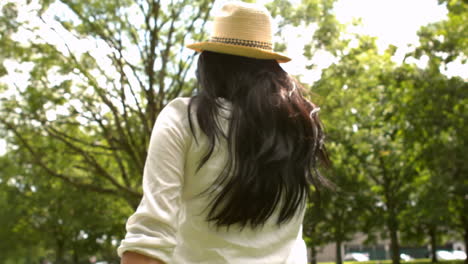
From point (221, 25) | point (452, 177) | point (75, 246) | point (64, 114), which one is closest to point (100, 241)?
point (75, 246)

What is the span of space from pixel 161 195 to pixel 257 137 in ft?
1.03

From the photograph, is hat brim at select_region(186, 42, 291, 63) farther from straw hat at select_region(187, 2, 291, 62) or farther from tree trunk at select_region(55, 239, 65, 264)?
tree trunk at select_region(55, 239, 65, 264)

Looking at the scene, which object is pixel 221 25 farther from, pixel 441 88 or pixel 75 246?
pixel 75 246

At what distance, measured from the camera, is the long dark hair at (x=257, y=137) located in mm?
1408

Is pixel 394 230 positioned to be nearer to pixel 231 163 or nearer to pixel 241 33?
pixel 241 33

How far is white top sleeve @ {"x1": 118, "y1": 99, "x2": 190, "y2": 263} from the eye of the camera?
127 cm

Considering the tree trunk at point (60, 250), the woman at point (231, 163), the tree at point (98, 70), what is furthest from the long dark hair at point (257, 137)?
the tree trunk at point (60, 250)

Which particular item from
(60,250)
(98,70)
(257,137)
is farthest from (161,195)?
(60,250)

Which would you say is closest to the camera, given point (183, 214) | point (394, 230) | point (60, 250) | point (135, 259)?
point (135, 259)

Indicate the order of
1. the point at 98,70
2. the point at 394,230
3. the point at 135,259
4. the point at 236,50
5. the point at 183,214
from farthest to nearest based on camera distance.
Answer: the point at 394,230 → the point at 98,70 → the point at 236,50 → the point at 183,214 → the point at 135,259

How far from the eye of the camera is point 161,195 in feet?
4.26

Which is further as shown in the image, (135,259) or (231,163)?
(231,163)

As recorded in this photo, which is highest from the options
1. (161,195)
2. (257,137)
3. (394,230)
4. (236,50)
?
(236,50)

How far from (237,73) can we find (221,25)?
0.16 m
